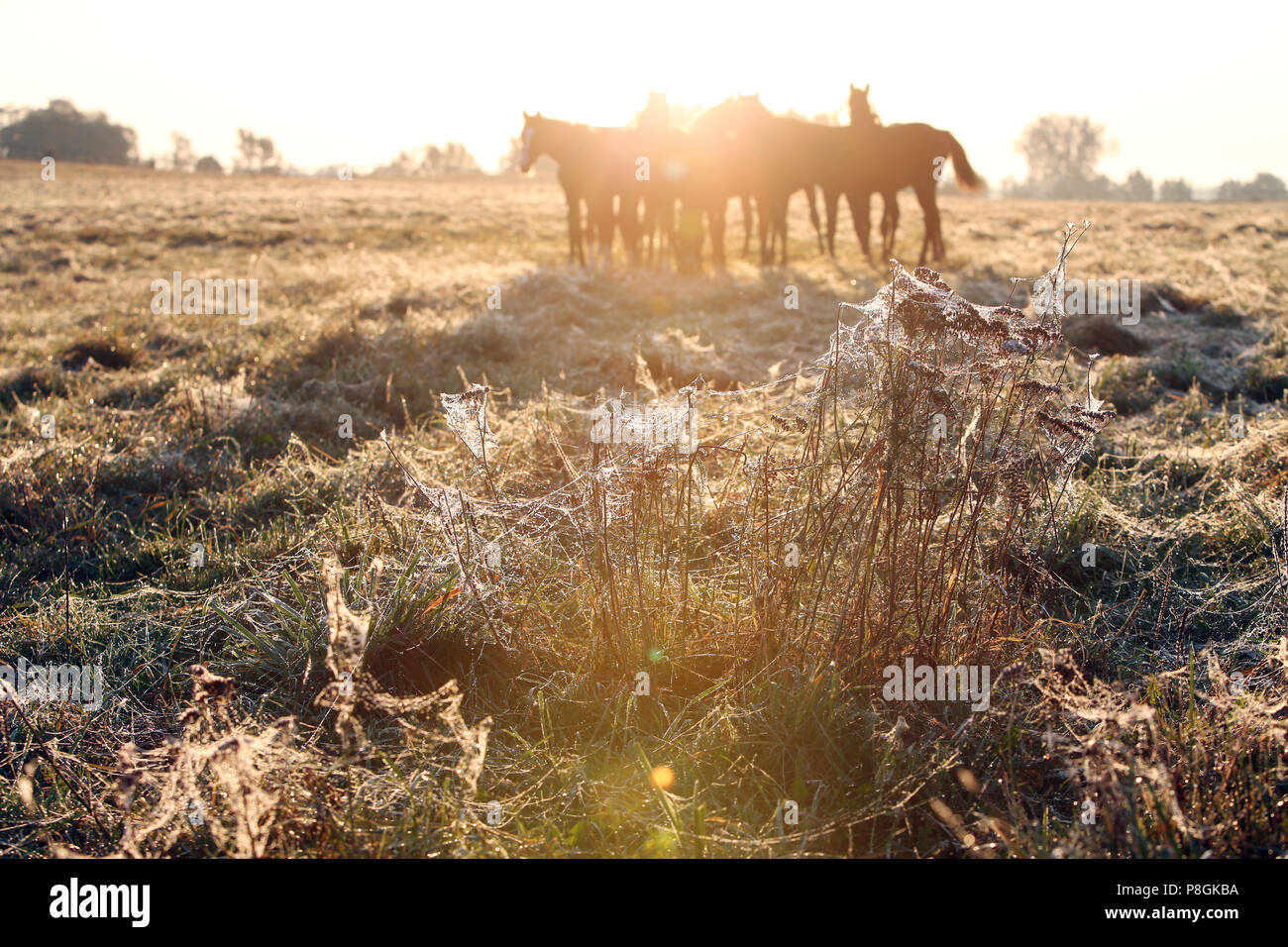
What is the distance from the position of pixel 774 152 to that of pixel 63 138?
229ft

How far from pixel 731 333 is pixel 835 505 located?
6262mm

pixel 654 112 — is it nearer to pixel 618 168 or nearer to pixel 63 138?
pixel 618 168

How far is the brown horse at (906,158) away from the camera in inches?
507

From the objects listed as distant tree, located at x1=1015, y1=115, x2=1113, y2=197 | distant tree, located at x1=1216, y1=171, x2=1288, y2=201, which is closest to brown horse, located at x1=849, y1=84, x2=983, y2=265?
distant tree, located at x1=1216, y1=171, x2=1288, y2=201

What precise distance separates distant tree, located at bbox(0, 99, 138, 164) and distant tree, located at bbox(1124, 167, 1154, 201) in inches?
3221

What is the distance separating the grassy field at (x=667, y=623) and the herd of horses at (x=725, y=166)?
8.35m

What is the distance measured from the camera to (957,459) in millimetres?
2799

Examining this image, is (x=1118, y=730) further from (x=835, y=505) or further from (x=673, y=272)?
(x=673, y=272)

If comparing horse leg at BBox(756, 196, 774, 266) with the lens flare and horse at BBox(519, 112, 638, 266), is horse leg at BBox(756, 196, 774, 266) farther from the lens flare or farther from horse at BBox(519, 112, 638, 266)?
the lens flare

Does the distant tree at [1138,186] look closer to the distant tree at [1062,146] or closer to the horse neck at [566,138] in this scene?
the distant tree at [1062,146]

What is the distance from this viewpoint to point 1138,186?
67.7 m

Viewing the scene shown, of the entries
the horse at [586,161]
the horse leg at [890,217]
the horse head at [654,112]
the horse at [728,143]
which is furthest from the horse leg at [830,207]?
the horse at [586,161]

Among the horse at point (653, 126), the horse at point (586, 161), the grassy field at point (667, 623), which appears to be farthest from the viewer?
the horse at point (653, 126)
